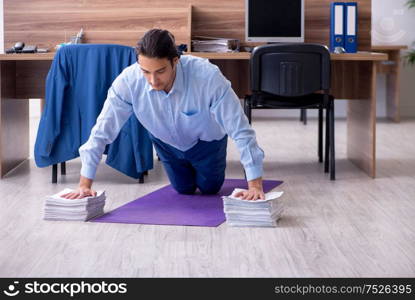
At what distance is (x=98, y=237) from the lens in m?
2.77

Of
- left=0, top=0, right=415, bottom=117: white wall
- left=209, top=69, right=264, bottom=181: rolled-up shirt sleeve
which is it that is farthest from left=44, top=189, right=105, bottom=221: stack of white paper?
left=0, top=0, right=415, bottom=117: white wall

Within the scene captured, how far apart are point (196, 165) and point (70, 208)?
68 centimetres

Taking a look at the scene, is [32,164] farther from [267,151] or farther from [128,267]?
[128,267]

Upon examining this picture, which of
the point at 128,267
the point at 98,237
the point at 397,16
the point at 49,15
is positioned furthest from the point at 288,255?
the point at 397,16

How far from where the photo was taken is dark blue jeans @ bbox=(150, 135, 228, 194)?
11.1 ft

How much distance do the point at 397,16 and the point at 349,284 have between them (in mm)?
5816

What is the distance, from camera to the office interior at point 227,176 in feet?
8.00

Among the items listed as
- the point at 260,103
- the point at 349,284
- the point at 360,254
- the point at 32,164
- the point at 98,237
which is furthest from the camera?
the point at 32,164

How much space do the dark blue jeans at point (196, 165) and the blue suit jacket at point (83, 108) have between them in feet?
1.26

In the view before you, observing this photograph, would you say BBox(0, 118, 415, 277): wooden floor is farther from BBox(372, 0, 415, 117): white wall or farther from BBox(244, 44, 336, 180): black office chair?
BBox(372, 0, 415, 117): white wall

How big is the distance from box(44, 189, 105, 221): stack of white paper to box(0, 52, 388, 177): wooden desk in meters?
1.18

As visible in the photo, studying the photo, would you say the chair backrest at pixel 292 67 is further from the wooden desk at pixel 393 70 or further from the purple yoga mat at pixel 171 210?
the wooden desk at pixel 393 70

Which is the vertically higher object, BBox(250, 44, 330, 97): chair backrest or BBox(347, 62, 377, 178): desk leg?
BBox(250, 44, 330, 97): chair backrest

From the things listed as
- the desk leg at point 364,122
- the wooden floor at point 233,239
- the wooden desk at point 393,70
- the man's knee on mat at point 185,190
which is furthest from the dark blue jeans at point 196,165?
the wooden desk at point 393,70
